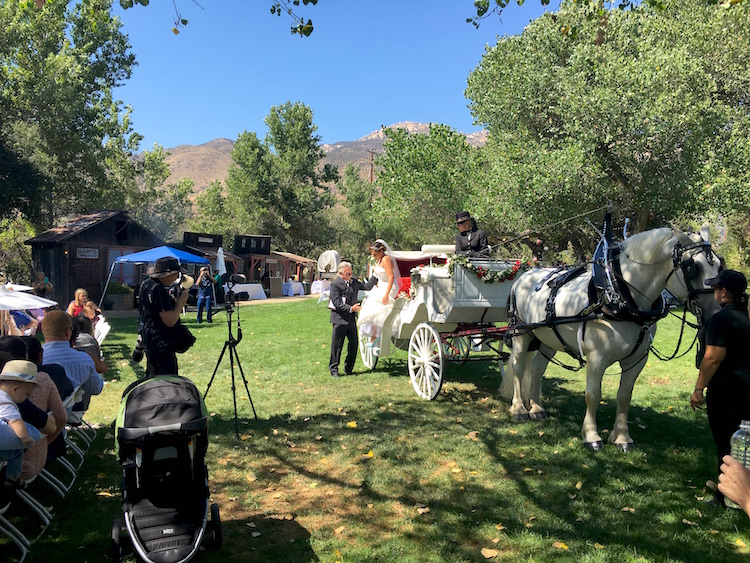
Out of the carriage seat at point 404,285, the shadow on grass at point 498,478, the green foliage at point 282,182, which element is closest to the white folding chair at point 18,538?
the shadow on grass at point 498,478

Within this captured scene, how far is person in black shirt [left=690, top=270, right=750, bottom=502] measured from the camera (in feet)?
13.4

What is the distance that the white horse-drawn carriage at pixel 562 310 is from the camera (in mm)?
5121

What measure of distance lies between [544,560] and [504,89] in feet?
72.8

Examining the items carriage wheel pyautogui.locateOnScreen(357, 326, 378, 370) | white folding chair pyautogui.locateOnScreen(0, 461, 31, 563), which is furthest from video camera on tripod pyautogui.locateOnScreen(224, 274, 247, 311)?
carriage wheel pyautogui.locateOnScreen(357, 326, 378, 370)

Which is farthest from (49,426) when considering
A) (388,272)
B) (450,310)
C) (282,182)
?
(282,182)

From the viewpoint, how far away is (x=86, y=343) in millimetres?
6930

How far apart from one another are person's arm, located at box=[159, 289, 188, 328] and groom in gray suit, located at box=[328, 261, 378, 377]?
427 cm

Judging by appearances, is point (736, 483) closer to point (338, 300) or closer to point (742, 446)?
point (742, 446)

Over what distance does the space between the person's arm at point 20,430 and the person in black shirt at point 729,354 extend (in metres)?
4.86

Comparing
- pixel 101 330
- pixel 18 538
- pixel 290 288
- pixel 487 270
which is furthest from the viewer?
pixel 290 288

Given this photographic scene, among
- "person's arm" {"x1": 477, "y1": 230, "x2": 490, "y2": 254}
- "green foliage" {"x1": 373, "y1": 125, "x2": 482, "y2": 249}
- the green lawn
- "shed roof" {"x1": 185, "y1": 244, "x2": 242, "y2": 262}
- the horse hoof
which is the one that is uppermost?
"green foliage" {"x1": 373, "y1": 125, "x2": 482, "y2": 249}

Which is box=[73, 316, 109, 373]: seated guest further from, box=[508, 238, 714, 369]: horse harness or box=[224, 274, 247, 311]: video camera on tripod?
box=[508, 238, 714, 369]: horse harness

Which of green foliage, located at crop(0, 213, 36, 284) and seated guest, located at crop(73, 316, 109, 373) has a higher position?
green foliage, located at crop(0, 213, 36, 284)

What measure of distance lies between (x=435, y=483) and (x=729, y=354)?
2.68m
